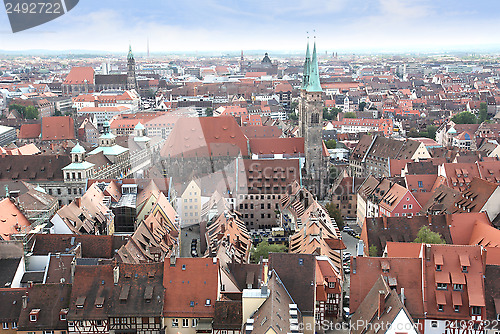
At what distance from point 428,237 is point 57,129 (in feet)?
282

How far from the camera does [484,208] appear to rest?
5894cm

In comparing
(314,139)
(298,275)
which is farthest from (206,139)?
(298,275)

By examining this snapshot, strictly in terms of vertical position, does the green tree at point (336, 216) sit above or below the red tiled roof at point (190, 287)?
below

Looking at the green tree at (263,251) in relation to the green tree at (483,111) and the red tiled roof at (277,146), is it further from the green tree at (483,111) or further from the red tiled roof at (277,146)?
the green tree at (483,111)

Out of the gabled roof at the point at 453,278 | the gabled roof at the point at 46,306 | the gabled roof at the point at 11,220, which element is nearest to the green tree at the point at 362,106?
the gabled roof at the point at 11,220

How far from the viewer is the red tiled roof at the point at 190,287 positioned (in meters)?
40.0

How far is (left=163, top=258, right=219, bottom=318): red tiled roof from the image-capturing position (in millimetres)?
40000

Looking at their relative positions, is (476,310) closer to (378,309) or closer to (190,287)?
(378,309)

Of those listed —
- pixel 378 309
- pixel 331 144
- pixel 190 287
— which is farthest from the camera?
pixel 331 144

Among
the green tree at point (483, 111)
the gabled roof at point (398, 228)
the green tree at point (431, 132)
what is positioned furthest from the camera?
the green tree at point (483, 111)

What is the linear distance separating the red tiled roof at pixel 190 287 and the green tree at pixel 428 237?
1969cm

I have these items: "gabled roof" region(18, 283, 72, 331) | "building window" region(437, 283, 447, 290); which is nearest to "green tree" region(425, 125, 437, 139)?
"building window" region(437, 283, 447, 290)

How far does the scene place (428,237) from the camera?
5025cm

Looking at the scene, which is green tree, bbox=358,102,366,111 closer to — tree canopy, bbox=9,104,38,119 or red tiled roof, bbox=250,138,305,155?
tree canopy, bbox=9,104,38,119
